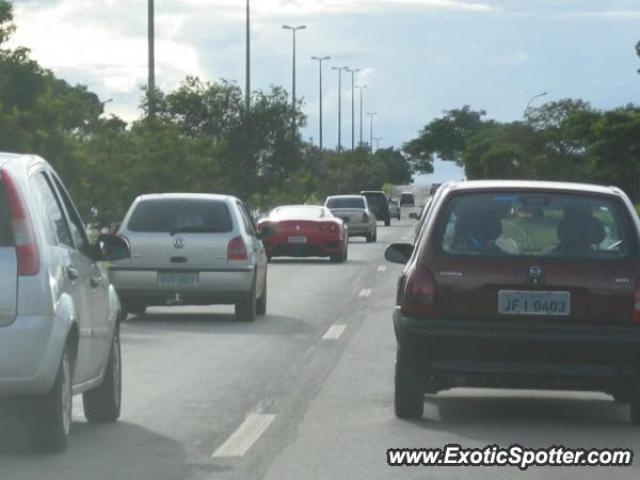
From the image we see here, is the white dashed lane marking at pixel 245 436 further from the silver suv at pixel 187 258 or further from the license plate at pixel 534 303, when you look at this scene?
the silver suv at pixel 187 258

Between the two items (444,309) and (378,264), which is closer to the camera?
(444,309)

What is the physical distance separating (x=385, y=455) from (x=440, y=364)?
1219mm

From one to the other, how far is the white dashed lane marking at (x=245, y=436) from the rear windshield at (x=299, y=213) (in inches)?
1048

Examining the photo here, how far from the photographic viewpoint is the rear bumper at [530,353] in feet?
37.8

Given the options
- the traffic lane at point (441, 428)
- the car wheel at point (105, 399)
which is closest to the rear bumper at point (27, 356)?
the traffic lane at point (441, 428)

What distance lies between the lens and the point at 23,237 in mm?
10016

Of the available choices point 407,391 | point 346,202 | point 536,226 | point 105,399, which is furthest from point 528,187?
point 346,202

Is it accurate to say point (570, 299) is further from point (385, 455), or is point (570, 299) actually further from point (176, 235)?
point (176, 235)

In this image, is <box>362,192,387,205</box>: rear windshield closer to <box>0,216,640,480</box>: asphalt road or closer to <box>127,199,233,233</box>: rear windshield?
<box>127,199,233,233</box>: rear windshield

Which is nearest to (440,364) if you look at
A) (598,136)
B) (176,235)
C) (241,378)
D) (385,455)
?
(385,455)

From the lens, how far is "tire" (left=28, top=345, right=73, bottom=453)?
33.4 feet

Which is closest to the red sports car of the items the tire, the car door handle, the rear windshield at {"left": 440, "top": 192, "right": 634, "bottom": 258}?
the rear windshield at {"left": 440, "top": 192, "right": 634, "bottom": 258}

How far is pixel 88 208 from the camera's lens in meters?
38.6

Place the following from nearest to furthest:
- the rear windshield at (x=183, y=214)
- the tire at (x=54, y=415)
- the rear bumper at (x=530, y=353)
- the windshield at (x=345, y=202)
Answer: the tire at (x=54, y=415) < the rear bumper at (x=530, y=353) < the rear windshield at (x=183, y=214) < the windshield at (x=345, y=202)
